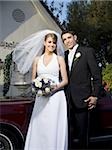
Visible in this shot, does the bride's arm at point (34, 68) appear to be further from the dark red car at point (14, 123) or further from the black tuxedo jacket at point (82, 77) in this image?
the dark red car at point (14, 123)

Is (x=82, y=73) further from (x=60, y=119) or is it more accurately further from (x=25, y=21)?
(x=25, y=21)

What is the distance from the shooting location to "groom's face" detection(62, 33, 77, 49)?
490 centimetres

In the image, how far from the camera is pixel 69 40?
194 inches

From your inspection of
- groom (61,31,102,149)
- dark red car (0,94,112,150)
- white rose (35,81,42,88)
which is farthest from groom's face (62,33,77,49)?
dark red car (0,94,112,150)

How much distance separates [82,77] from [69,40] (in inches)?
17.7

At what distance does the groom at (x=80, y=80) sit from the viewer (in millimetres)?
4930

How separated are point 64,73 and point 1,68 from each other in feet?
18.3

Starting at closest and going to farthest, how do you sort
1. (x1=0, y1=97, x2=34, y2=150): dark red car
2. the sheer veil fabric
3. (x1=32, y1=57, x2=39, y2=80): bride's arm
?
1. (x1=32, y1=57, x2=39, y2=80): bride's arm
2. the sheer veil fabric
3. (x1=0, y1=97, x2=34, y2=150): dark red car

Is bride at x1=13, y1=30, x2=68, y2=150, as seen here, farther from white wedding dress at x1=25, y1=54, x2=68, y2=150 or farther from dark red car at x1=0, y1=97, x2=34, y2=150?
dark red car at x1=0, y1=97, x2=34, y2=150

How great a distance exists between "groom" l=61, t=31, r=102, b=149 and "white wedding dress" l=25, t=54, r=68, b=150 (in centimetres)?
17

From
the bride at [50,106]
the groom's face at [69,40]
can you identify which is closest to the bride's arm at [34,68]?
the bride at [50,106]

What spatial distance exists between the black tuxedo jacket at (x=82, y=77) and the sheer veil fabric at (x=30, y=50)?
0.86 feet

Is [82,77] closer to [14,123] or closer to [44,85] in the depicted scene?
[44,85]

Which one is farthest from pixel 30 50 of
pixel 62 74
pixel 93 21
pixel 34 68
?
pixel 93 21
